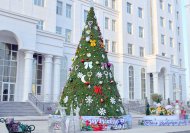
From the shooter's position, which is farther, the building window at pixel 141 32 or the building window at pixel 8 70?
the building window at pixel 141 32

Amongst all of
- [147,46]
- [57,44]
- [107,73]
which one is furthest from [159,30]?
[107,73]

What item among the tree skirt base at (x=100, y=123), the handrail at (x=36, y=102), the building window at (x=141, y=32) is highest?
the building window at (x=141, y=32)

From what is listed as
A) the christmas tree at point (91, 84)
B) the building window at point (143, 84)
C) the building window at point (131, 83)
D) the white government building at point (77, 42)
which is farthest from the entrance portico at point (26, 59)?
the building window at point (143, 84)

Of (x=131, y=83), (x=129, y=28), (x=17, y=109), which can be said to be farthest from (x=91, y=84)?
(x=129, y=28)

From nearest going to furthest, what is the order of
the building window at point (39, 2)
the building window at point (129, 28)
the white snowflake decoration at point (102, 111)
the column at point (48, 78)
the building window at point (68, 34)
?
the white snowflake decoration at point (102, 111)
the column at point (48, 78)
the building window at point (39, 2)
the building window at point (68, 34)
the building window at point (129, 28)

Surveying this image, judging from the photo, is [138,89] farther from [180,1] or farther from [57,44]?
[180,1]

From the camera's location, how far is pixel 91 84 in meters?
14.3

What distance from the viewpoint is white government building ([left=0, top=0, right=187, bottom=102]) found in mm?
27359

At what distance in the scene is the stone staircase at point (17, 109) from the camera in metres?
22.0

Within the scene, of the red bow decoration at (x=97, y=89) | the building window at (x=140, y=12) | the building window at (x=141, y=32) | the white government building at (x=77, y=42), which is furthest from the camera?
the building window at (x=140, y=12)

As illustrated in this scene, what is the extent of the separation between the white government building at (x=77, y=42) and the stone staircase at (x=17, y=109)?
231 cm

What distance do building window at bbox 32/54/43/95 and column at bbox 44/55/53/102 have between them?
1.23 meters

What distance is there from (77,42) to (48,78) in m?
9.11

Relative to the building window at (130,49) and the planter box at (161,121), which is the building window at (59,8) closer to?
the building window at (130,49)
